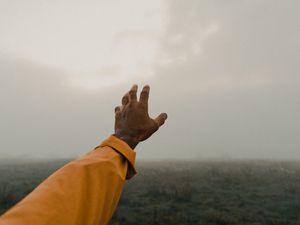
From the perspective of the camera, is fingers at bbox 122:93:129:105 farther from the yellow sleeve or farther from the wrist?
the yellow sleeve

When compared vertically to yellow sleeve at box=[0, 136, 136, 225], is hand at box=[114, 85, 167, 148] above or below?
above

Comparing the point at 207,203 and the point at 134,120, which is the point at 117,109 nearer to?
the point at 134,120

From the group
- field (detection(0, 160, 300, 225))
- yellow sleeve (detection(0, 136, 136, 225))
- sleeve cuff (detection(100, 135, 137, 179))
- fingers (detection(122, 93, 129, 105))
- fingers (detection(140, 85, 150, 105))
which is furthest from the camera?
field (detection(0, 160, 300, 225))

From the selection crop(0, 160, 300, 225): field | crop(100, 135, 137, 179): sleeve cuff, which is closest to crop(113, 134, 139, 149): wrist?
crop(100, 135, 137, 179): sleeve cuff

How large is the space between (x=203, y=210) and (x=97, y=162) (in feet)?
35.7

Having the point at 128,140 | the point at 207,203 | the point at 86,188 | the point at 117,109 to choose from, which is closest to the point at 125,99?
the point at 117,109

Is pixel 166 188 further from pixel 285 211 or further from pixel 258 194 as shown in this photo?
pixel 285 211

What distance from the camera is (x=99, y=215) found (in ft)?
4.17

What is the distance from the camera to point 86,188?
4.04 ft

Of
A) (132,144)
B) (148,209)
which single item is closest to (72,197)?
(132,144)

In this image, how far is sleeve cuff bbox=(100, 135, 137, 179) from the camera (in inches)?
55.9

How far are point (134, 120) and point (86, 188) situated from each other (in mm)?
511

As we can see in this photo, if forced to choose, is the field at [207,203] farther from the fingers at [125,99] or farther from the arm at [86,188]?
the arm at [86,188]

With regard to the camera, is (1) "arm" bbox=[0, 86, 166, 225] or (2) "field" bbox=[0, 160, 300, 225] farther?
(2) "field" bbox=[0, 160, 300, 225]
